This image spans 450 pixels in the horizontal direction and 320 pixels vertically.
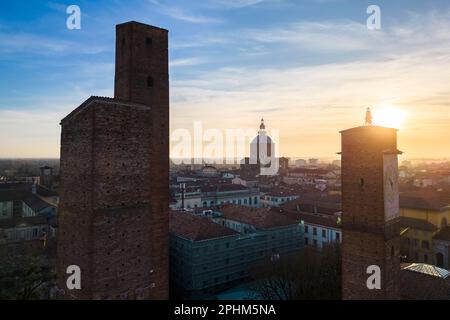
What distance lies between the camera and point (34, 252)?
2234 cm

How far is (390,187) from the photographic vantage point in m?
12.7

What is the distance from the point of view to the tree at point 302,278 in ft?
59.0

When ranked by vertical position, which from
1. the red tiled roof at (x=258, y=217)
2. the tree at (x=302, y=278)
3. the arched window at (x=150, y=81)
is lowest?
the tree at (x=302, y=278)

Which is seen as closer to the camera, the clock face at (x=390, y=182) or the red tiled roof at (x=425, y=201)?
the clock face at (x=390, y=182)

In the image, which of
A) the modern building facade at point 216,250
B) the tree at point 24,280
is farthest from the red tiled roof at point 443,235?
the tree at point 24,280

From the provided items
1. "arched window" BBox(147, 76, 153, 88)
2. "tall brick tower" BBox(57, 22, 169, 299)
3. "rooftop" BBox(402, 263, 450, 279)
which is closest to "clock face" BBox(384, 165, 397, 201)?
"rooftop" BBox(402, 263, 450, 279)

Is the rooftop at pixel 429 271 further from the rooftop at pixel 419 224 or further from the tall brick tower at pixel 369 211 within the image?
the rooftop at pixel 419 224

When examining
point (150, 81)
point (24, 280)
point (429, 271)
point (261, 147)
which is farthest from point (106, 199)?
point (261, 147)

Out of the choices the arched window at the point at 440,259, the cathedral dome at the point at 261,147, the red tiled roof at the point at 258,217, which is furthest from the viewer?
the cathedral dome at the point at 261,147

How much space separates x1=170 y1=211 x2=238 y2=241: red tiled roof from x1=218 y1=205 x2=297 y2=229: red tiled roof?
16.4 feet

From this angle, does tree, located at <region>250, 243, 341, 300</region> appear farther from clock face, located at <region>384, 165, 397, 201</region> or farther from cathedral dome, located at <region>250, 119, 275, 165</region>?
cathedral dome, located at <region>250, 119, 275, 165</region>

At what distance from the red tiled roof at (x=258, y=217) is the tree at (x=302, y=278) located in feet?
22.9

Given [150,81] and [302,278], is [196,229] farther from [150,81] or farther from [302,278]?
[150,81]

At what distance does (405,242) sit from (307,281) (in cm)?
1753
